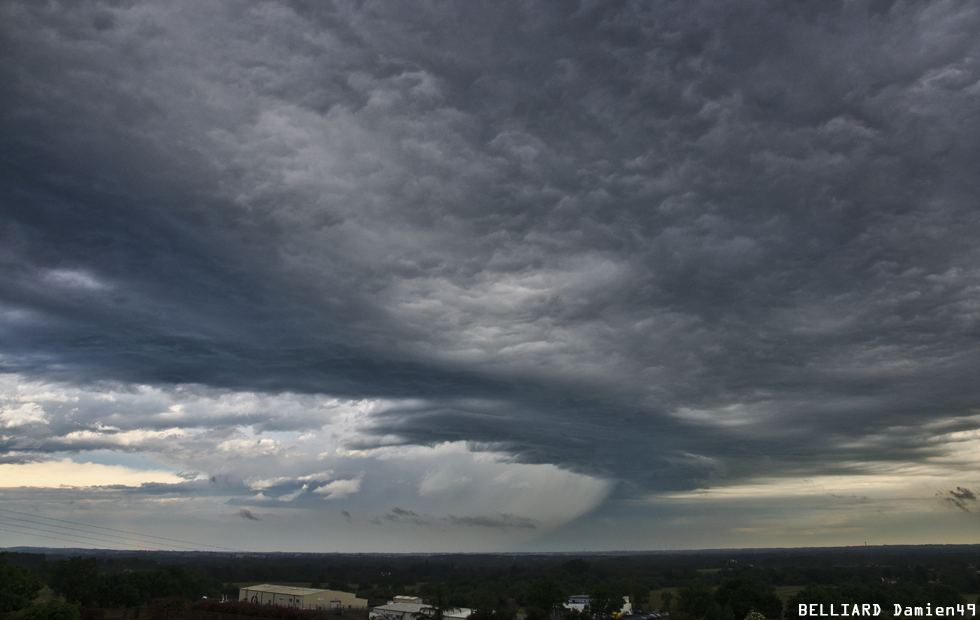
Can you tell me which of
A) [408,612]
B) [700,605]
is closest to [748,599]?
[700,605]

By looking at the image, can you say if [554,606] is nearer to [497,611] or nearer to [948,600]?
[497,611]

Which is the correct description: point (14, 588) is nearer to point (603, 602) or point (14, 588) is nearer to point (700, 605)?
point (700, 605)

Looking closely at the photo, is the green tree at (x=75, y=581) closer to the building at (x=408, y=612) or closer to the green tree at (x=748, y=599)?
the building at (x=408, y=612)

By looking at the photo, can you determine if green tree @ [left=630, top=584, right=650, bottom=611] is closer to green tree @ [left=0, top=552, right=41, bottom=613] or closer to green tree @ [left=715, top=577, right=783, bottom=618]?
green tree @ [left=715, top=577, right=783, bottom=618]

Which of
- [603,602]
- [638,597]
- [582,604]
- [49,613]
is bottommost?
[582,604]

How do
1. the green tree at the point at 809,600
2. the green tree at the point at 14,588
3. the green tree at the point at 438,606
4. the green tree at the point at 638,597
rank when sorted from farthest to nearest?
1. the green tree at the point at 638,597
2. the green tree at the point at 438,606
3. the green tree at the point at 809,600
4. the green tree at the point at 14,588

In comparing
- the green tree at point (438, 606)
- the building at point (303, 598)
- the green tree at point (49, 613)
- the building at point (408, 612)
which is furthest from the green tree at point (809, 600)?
the green tree at point (49, 613)

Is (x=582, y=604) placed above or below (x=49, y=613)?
below
